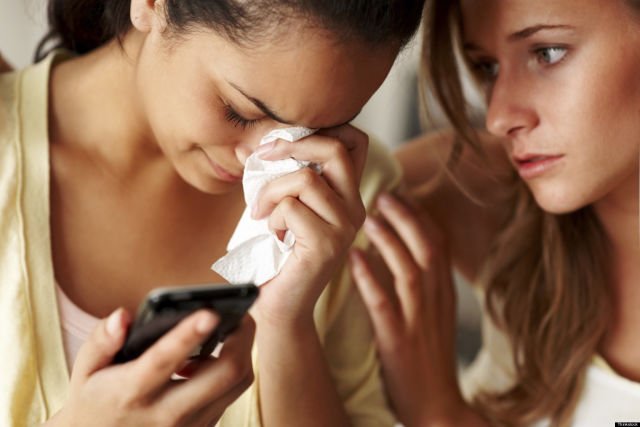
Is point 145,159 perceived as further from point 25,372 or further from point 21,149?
point 25,372

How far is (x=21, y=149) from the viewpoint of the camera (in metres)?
1.24

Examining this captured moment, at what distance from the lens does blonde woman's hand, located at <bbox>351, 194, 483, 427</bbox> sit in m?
1.47

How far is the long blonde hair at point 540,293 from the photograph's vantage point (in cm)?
157

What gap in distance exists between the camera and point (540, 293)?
1664 millimetres

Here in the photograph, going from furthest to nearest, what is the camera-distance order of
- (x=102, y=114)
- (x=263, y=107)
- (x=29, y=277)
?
1. (x=102, y=114)
2. (x=29, y=277)
3. (x=263, y=107)

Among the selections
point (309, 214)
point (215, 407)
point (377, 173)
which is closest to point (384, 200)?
point (377, 173)

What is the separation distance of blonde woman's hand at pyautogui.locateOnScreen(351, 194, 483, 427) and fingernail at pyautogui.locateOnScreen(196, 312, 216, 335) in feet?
1.96

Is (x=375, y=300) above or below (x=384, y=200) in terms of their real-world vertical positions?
below

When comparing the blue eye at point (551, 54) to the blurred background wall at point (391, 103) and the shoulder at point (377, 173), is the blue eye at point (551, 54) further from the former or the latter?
the blurred background wall at point (391, 103)

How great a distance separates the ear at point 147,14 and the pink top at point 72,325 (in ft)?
1.16

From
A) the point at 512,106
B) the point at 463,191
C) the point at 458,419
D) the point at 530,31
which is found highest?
the point at 530,31

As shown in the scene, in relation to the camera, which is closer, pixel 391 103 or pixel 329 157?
pixel 329 157

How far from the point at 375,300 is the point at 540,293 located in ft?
1.22

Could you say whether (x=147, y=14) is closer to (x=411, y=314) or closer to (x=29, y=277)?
(x=29, y=277)
